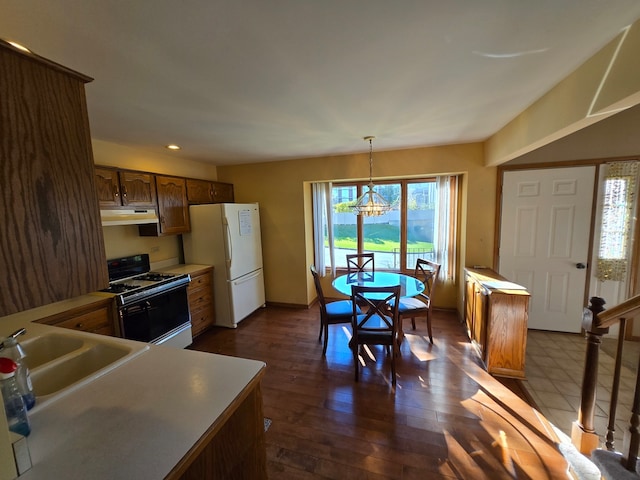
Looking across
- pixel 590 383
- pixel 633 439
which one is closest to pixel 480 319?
pixel 590 383

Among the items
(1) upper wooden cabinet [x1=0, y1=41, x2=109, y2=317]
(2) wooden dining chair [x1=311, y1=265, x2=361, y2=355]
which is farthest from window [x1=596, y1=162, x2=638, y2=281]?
(1) upper wooden cabinet [x1=0, y1=41, x2=109, y2=317]

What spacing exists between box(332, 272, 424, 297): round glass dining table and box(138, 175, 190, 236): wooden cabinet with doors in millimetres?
2233

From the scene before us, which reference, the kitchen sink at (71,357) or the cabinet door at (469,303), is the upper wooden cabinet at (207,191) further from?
the cabinet door at (469,303)

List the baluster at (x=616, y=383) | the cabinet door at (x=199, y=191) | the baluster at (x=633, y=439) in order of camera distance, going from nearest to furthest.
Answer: the baluster at (x=633, y=439) → the baluster at (x=616, y=383) → the cabinet door at (x=199, y=191)

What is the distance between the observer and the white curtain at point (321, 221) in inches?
170

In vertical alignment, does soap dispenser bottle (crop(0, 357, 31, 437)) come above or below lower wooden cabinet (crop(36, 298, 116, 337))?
above

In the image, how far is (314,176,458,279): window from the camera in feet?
12.7

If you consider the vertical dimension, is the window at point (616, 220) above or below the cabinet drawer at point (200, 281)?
above

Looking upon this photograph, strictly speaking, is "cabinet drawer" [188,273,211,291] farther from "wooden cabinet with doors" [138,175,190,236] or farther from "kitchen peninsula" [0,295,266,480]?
"kitchen peninsula" [0,295,266,480]

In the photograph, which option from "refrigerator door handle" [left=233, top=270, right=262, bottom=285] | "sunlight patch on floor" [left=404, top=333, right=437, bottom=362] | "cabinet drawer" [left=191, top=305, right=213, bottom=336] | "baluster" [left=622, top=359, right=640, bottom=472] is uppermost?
"refrigerator door handle" [left=233, top=270, right=262, bottom=285]

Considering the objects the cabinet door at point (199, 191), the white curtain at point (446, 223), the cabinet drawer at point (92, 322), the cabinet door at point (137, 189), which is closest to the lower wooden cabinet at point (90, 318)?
the cabinet drawer at point (92, 322)

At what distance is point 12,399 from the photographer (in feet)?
2.75

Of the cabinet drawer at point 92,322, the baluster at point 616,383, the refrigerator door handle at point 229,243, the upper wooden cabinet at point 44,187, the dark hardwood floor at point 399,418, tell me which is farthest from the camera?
the refrigerator door handle at point 229,243

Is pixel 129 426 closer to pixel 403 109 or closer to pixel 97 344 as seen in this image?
pixel 97 344
